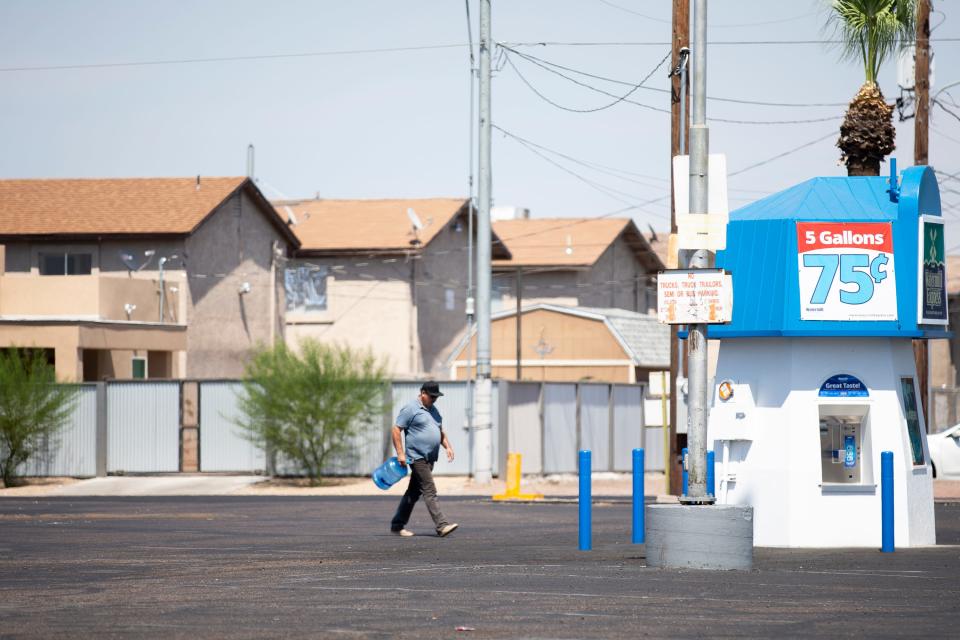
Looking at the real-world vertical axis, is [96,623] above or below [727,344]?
below

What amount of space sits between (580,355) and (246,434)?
65.4ft

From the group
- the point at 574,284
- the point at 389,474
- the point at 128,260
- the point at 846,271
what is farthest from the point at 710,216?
the point at 574,284

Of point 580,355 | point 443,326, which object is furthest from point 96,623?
point 443,326

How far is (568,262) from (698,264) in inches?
1917

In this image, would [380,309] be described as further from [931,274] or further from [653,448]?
[931,274]

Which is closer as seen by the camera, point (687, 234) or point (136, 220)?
point (687, 234)

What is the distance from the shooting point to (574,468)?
3900cm

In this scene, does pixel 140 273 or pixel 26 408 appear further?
pixel 140 273

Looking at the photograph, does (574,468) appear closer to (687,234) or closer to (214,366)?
(214,366)

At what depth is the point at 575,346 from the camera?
5497 centimetres

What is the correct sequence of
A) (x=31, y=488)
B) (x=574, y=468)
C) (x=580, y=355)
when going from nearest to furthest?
1. (x=31, y=488)
2. (x=574, y=468)
3. (x=580, y=355)

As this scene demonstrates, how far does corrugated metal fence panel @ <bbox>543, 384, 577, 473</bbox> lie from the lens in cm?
3803

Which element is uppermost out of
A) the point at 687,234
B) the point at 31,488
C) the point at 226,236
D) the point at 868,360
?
the point at 226,236

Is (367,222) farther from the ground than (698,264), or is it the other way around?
(367,222)
